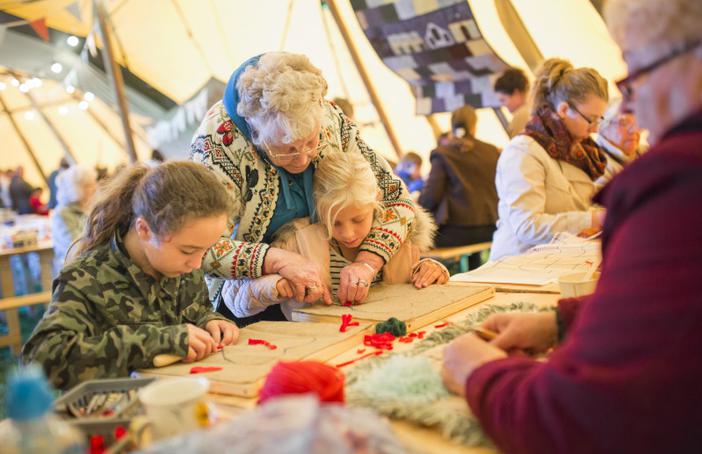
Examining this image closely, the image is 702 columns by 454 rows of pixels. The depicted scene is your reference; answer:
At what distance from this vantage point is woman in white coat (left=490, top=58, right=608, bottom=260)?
310cm

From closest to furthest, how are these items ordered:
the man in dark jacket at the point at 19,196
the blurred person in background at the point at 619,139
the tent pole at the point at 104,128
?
the blurred person in background at the point at 619,139, the man in dark jacket at the point at 19,196, the tent pole at the point at 104,128

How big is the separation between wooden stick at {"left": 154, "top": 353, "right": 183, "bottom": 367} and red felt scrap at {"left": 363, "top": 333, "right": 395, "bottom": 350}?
457mm

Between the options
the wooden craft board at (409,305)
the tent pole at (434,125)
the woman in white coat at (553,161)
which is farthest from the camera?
the tent pole at (434,125)

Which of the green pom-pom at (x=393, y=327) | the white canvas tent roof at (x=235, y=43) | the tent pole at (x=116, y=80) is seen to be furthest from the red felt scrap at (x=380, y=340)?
the white canvas tent roof at (x=235, y=43)

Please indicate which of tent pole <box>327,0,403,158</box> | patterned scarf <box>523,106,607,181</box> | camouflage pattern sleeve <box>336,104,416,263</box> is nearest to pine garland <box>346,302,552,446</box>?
camouflage pattern sleeve <box>336,104,416,263</box>

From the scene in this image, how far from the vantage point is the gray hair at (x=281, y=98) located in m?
1.96

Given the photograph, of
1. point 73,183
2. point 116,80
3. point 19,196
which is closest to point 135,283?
point 73,183

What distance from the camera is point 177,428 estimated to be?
103 cm

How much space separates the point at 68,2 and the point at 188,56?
1841 mm

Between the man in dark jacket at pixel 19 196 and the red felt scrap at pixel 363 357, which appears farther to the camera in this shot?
the man in dark jacket at pixel 19 196

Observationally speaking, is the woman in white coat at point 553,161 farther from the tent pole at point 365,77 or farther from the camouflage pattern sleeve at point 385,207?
the tent pole at point 365,77

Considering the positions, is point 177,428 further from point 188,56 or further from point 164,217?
point 188,56

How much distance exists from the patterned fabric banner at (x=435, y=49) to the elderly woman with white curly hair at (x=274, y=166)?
4.99 m

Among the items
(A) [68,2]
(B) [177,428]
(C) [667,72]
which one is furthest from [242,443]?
(A) [68,2]
